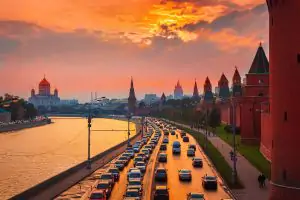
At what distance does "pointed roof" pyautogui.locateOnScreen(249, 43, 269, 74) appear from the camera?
62500 mm

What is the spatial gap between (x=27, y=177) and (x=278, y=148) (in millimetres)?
29620

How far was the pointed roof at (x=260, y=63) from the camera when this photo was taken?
205ft

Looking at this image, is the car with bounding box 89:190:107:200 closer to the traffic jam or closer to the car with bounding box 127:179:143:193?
the traffic jam

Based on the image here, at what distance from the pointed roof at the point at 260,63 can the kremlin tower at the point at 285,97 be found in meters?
35.7

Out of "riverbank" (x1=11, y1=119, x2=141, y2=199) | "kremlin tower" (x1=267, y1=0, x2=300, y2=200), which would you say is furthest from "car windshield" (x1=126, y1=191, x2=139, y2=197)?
"kremlin tower" (x1=267, y1=0, x2=300, y2=200)

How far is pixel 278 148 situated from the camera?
26891 millimetres

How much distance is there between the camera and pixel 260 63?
2486 inches

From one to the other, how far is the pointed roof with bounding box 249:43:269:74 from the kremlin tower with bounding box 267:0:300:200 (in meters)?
35.7

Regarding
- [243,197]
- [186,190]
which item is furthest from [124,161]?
[243,197]

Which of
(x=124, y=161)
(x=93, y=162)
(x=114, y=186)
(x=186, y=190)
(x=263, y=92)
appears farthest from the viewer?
(x=263, y=92)

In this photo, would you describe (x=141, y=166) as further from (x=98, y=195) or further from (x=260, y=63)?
(x=260, y=63)

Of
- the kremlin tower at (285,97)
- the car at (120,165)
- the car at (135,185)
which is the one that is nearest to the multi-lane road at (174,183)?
the car at (120,165)

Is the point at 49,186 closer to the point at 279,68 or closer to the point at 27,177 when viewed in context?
the point at 27,177

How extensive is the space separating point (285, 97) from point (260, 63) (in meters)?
37.5
